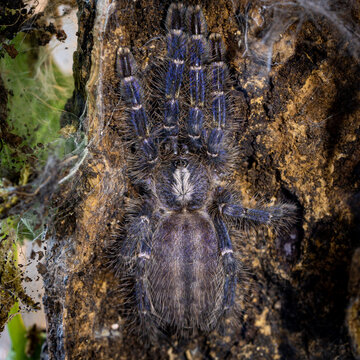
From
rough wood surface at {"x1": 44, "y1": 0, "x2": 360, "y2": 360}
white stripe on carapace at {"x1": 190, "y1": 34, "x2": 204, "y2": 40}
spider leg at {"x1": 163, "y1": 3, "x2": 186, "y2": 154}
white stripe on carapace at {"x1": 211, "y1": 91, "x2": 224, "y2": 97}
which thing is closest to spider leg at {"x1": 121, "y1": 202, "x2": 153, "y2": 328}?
rough wood surface at {"x1": 44, "y1": 0, "x2": 360, "y2": 360}

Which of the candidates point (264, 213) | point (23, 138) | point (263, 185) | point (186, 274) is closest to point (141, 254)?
point (186, 274)

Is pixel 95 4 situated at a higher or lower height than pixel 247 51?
higher

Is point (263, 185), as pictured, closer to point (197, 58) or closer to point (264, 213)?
point (264, 213)

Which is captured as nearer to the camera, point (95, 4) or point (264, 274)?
point (95, 4)

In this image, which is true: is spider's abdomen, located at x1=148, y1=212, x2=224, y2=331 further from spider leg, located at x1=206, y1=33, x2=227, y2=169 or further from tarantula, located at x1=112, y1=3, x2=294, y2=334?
spider leg, located at x1=206, y1=33, x2=227, y2=169

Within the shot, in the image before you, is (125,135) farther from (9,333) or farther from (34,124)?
(9,333)

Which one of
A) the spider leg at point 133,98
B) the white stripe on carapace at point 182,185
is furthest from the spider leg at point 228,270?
the spider leg at point 133,98

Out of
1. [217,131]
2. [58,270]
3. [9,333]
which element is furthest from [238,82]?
[9,333]
